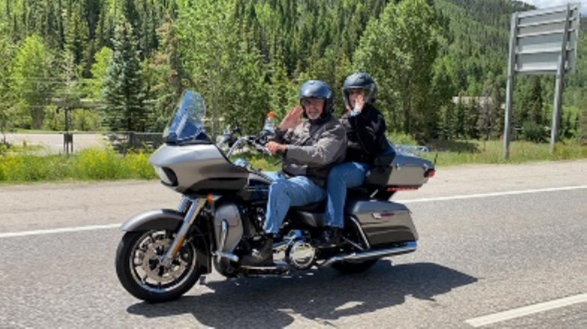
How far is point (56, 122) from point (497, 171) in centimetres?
7525

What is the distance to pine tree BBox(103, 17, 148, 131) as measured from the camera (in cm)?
4875

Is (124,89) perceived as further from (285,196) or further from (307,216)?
(285,196)

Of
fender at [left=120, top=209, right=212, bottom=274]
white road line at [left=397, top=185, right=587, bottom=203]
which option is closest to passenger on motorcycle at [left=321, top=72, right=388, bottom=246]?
fender at [left=120, top=209, right=212, bottom=274]

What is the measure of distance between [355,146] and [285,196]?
1.02 meters

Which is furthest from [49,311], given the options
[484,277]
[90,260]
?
[484,277]

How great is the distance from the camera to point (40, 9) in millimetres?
144625

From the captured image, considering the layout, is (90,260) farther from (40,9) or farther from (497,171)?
(40,9)

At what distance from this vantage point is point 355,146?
5508 millimetres

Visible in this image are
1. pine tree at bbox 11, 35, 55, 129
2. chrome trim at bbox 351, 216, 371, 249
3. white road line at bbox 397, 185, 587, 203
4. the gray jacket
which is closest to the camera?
the gray jacket

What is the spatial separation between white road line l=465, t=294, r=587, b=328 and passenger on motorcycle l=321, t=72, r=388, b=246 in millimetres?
1359

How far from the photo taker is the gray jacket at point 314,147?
16.5 ft

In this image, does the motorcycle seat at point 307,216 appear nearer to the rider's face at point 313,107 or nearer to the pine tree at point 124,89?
the rider's face at point 313,107

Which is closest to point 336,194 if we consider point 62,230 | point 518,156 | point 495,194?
point 62,230

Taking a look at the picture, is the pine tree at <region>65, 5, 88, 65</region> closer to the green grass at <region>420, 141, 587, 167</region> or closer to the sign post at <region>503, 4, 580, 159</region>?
the sign post at <region>503, 4, 580, 159</region>
